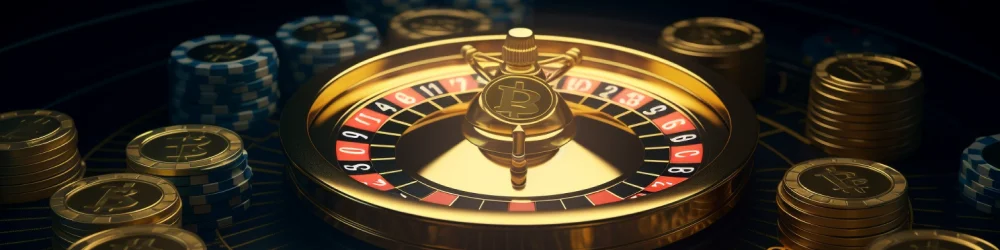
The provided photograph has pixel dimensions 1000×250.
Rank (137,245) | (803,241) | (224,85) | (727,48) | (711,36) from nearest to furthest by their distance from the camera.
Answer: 1. (137,245)
2. (803,241)
3. (224,85)
4. (727,48)
5. (711,36)

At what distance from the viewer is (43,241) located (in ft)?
20.9

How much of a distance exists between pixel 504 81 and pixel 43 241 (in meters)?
1.89

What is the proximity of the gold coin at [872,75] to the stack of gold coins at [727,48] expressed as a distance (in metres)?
0.47

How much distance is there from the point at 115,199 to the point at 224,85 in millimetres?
1213

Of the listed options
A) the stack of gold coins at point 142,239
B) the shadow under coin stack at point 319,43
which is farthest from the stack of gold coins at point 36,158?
the shadow under coin stack at point 319,43

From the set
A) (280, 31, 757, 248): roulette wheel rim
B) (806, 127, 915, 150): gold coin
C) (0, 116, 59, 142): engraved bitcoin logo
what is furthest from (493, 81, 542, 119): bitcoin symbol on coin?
(0, 116, 59, 142): engraved bitcoin logo

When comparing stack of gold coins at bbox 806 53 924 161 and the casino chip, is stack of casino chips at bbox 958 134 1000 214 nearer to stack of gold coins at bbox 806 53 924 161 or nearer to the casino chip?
stack of gold coins at bbox 806 53 924 161

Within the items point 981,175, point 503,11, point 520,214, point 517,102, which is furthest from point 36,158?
point 981,175

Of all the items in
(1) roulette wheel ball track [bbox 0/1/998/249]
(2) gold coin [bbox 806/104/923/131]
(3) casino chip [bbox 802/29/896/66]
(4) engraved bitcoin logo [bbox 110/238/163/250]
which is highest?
(4) engraved bitcoin logo [bbox 110/238/163/250]

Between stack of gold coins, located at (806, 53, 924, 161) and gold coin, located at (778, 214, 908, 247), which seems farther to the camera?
stack of gold coins, located at (806, 53, 924, 161)

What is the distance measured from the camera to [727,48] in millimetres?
7496

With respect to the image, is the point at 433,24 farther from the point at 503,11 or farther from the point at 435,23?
the point at 503,11

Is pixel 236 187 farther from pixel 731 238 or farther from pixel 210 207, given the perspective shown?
pixel 731 238

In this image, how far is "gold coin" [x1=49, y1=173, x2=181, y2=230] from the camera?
5.93 metres
